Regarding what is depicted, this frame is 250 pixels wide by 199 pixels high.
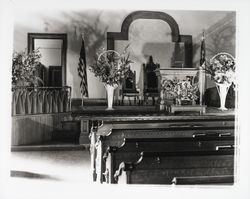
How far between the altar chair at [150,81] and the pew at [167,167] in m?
3.40

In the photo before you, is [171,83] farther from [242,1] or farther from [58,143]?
[242,1]

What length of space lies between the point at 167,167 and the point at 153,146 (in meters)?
0.56

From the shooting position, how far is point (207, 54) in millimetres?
5703

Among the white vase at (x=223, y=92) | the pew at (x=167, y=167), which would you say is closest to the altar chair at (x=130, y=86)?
the white vase at (x=223, y=92)

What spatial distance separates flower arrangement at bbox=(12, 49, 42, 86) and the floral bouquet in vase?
8.48 feet

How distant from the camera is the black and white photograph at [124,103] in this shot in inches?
114

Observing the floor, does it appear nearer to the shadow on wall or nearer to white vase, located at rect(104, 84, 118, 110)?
white vase, located at rect(104, 84, 118, 110)

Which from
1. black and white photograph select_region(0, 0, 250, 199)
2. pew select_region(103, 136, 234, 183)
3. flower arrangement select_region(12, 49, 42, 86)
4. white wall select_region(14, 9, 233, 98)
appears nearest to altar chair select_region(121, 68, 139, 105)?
black and white photograph select_region(0, 0, 250, 199)

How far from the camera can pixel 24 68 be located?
3.98 m

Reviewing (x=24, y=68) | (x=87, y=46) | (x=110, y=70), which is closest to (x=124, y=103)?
(x=110, y=70)

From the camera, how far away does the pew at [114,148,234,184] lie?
8.51ft

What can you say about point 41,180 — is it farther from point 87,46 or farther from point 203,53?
point 87,46

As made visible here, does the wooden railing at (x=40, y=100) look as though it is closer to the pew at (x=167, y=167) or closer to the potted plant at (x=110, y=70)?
the potted plant at (x=110, y=70)

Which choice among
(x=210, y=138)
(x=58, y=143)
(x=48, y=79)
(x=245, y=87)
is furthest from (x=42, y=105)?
(x=245, y=87)
